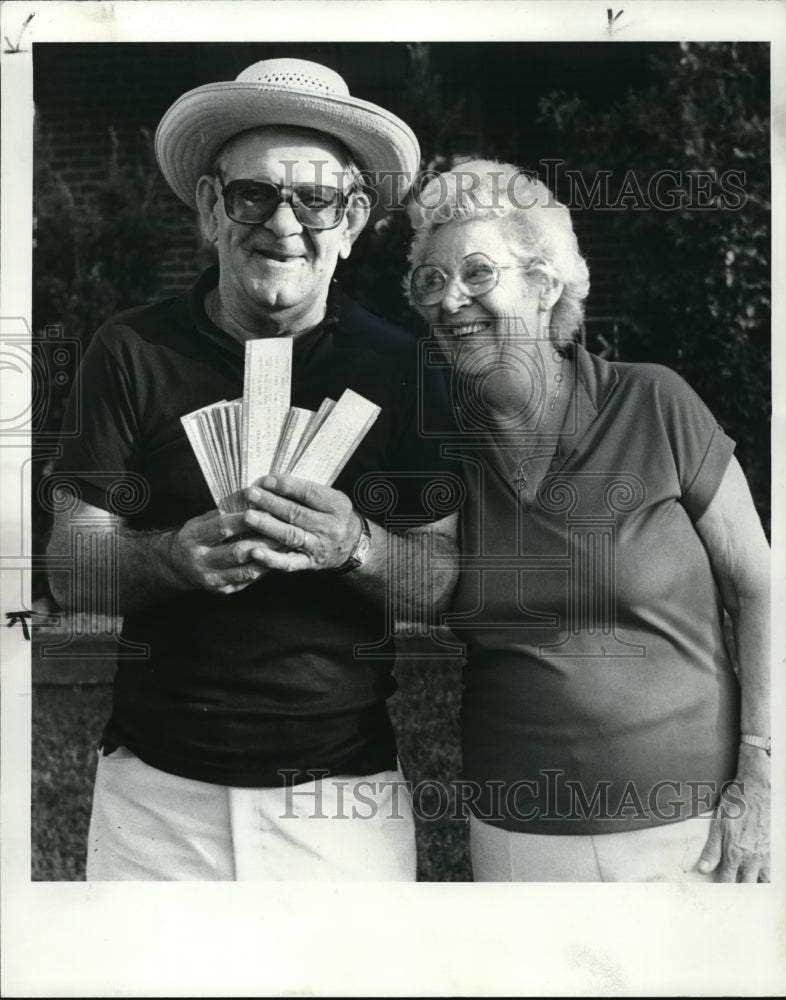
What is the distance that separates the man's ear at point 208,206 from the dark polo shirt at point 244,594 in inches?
Result: 5.7

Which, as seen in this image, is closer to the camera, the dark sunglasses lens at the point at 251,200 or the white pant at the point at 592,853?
the dark sunglasses lens at the point at 251,200

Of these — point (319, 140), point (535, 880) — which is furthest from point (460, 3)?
point (535, 880)

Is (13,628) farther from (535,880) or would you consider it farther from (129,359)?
(535,880)

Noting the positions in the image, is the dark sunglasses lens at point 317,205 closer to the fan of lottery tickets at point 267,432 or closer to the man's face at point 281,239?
the man's face at point 281,239

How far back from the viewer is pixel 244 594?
3.32 metres

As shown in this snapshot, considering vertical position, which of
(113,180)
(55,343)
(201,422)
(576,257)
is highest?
(113,180)

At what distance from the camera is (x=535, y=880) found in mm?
3432

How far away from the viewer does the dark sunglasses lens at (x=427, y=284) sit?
132 inches

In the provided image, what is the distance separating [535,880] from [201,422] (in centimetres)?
169

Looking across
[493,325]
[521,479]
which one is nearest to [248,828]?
[521,479]

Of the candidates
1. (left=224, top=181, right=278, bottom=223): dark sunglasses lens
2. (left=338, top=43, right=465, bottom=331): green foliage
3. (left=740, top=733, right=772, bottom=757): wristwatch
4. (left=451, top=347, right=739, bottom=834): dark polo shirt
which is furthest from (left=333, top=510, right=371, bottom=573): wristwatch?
(left=740, top=733, right=772, bottom=757): wristwatch

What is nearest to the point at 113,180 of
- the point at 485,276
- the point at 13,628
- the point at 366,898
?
the point at 485,276

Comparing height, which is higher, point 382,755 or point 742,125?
point 742,125
